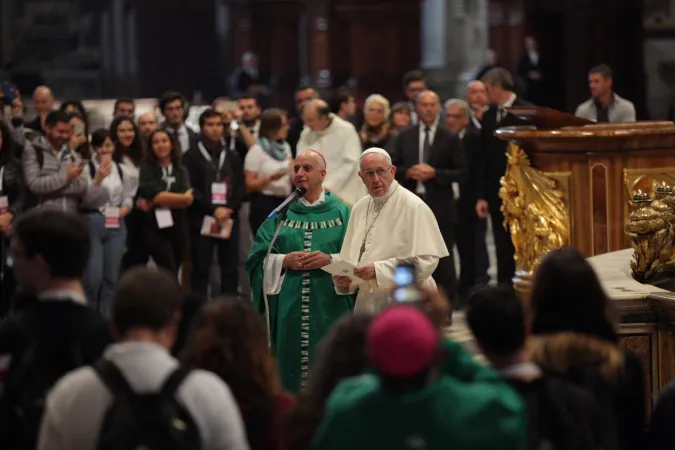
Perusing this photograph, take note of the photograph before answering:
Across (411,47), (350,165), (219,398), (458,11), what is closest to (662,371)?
(219,398)

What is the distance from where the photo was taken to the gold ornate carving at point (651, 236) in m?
7.49

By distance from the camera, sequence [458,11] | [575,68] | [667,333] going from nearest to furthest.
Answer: [667,333], [575,68], [458,11]

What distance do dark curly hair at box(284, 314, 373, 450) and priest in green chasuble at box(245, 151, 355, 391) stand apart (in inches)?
151

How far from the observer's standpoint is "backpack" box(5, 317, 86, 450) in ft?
14.3

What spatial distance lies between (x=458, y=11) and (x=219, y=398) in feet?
58.2

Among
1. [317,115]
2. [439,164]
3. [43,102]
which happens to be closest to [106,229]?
[317,115]

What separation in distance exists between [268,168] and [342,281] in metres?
4.71

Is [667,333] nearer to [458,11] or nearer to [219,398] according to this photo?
[219,398]

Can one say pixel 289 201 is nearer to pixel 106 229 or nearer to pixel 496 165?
pixel 106 229

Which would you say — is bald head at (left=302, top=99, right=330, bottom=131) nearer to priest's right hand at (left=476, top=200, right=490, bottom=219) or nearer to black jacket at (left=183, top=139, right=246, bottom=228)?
black jacket at (left=183, top=139, right=246, bottom=228)

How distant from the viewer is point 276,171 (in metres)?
12.4

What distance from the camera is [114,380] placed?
13.0 ft

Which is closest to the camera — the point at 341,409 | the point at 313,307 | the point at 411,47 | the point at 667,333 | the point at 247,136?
the point at 341,409

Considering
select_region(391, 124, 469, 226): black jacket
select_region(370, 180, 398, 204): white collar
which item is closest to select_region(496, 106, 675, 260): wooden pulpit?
select_region(370, 180, 398, 204): white collar
